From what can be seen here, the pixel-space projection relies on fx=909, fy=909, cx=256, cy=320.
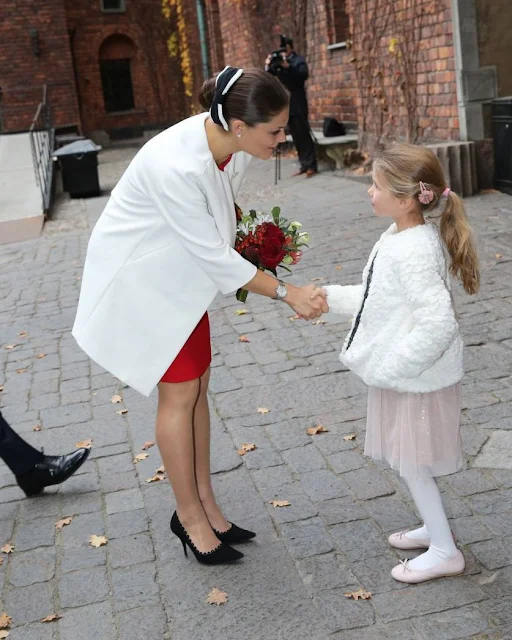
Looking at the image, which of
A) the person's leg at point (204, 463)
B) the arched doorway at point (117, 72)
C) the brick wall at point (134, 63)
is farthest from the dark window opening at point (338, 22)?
the arched doorway at point (117, 72)

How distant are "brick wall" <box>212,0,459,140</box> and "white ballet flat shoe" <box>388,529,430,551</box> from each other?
330 inches

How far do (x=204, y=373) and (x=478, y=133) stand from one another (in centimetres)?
818

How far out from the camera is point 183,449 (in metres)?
3.38

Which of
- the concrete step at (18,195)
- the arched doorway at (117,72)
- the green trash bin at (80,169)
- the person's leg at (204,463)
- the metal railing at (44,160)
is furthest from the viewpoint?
the arched doorway at (117,72)

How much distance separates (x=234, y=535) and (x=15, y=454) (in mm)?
1231

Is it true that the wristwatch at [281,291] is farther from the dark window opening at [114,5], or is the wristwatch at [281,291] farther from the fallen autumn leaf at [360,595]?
the dark window opening at [114,5]

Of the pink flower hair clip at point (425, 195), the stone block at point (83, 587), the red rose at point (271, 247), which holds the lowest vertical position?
the stone block at point (83, 587)

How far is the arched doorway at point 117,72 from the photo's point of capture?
1153 inches

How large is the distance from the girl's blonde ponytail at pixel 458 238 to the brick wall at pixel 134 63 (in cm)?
2730

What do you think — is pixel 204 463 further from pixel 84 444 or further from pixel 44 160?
pixel 44 160

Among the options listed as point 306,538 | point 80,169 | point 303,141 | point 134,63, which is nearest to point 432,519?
point 306,538

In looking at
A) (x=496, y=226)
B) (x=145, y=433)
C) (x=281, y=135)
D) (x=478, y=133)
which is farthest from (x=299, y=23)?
(x=281, y=135)

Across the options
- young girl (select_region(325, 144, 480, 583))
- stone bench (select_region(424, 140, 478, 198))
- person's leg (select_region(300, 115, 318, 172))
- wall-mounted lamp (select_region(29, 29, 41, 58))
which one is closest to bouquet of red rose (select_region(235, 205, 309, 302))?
young girl (select_region(325, 144, 480, 583))

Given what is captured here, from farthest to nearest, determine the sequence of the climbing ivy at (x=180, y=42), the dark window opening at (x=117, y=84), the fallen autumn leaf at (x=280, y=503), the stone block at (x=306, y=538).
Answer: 1. the dark window opening at (x=117, y=84)
2. the climbing ivy at (x=180, y=42)
3. the fallen autumn leaf at (x=280, y=503)
4. the stone block at (x=306, y=538)
